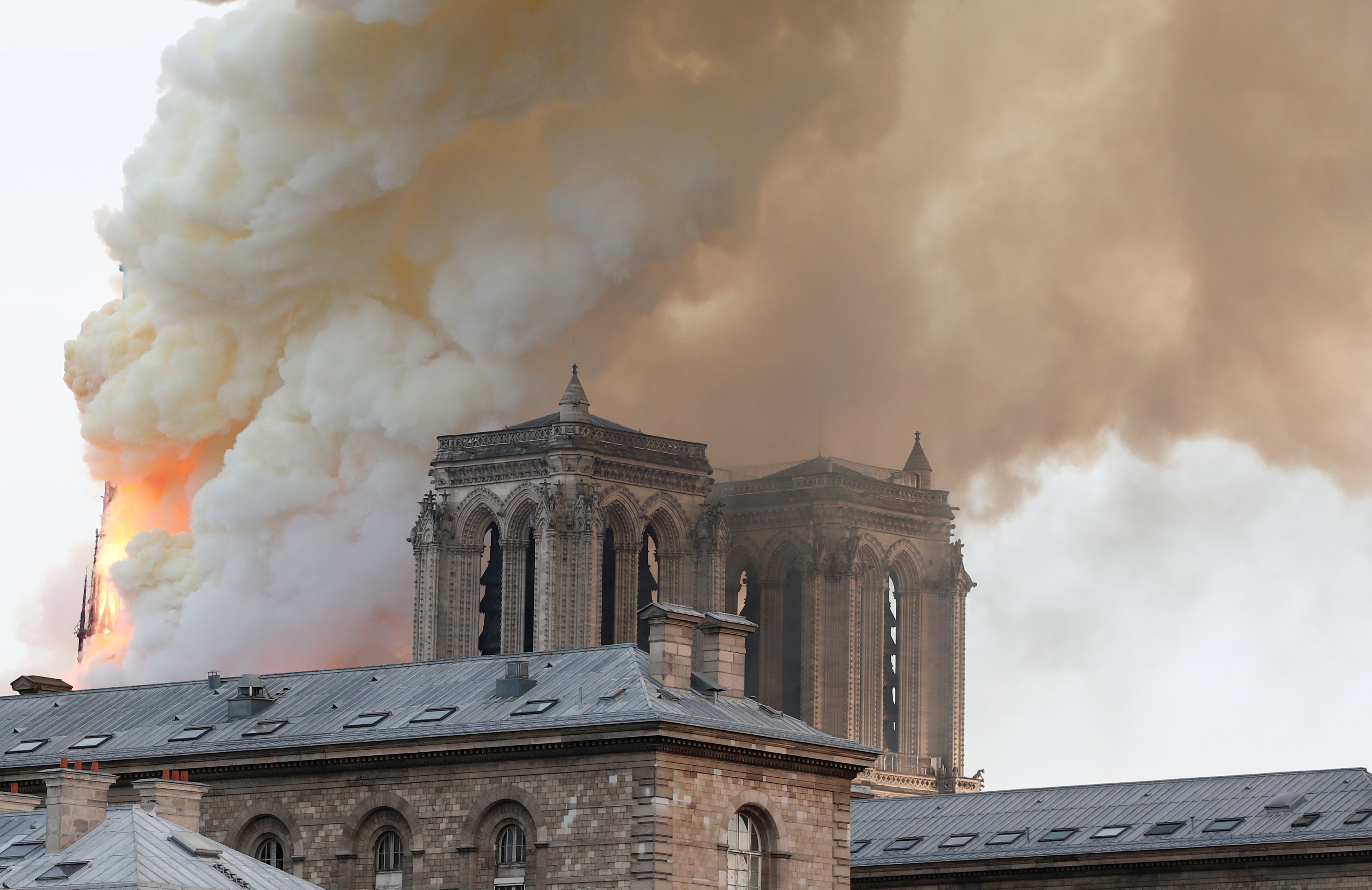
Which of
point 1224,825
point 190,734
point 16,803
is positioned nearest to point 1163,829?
point 1224,825

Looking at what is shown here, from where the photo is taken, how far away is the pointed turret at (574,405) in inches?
5217

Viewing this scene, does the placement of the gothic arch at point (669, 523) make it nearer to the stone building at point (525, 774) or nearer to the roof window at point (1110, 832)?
the roof window at point (1110, 832)

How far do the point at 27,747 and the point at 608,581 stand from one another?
58754 mm

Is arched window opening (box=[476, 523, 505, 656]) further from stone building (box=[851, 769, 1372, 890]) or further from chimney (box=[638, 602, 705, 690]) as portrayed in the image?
chimney (box=[638, 602, 705, 690])

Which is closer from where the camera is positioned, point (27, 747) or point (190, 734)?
point (190, 734)

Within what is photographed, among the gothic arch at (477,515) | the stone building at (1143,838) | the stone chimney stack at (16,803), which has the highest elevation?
the gothic arch at (477,515)

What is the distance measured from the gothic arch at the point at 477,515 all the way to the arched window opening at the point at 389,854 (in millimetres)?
61595

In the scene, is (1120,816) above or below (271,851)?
above

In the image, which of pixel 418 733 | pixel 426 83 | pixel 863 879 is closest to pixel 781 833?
pixel 418 733

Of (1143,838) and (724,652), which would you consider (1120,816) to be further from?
(724,652)

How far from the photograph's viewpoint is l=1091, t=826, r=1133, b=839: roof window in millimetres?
87625

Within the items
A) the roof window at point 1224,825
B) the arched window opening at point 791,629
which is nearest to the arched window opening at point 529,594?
the arched window opening at point 791,629

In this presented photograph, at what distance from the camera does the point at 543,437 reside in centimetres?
13362

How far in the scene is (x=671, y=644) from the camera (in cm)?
7375
